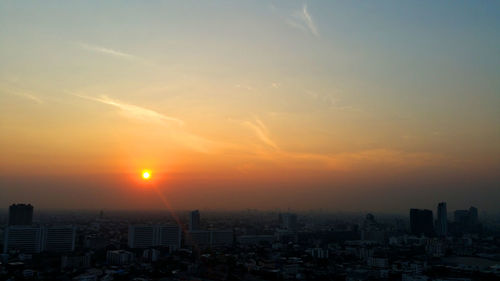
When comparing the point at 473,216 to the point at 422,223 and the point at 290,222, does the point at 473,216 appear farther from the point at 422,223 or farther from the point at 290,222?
the point at 290,222

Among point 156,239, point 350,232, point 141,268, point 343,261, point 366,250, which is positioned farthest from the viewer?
point 350,232

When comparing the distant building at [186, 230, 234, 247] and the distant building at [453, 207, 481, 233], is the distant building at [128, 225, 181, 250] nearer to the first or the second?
the distant building at [186, 230, 234, 247]

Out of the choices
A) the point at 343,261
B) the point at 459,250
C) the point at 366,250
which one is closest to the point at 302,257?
the point at 343,261

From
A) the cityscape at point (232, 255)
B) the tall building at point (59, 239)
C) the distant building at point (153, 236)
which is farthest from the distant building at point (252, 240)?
the tall building at point (59, 239)

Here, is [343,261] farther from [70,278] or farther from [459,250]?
[70,278]

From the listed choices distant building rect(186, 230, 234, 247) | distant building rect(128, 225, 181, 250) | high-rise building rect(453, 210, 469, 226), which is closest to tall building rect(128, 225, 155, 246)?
distant building rect(128, 225, 181, 250)

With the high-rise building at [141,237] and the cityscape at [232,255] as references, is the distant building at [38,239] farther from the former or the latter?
the high-rise building at [141,237]

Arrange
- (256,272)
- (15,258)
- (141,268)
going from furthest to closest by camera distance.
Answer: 1. (15,258)
2. (141,268)
3. (256,272)
